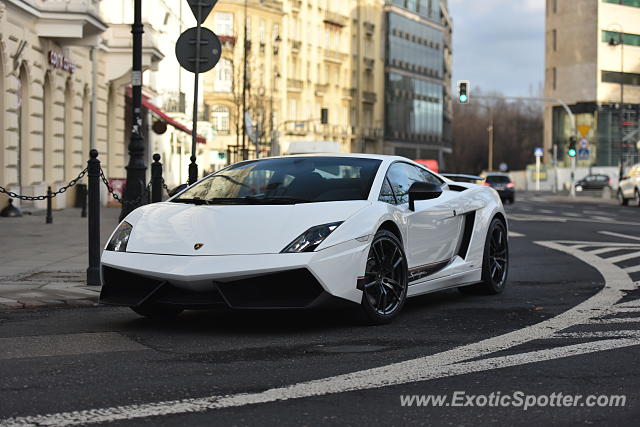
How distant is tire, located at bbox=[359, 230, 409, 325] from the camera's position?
304 inches

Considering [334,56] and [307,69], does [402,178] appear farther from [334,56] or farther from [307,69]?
[334,56]

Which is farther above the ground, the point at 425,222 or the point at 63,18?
the point at 63,18

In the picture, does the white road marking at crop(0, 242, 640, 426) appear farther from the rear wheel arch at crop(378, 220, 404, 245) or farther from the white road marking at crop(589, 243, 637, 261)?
the white road marking at crop(589, 243, 637, 261)

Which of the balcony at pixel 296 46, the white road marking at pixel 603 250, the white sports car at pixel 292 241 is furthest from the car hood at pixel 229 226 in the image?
the balcony at pixel 296 46

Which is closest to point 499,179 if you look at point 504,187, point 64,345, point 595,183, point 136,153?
point 504,187

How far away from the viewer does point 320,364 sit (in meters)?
6.12

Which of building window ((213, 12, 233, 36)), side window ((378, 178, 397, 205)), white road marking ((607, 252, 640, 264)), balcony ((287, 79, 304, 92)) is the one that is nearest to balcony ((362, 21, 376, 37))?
balcony ((287, 79, 304, 92))

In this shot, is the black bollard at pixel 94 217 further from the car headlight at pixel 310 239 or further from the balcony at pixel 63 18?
the balcony at pixel 63 18

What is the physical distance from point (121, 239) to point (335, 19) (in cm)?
8855

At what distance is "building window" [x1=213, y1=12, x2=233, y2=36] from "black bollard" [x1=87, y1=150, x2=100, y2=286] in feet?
245

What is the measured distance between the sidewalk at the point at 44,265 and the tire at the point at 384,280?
8.49ft

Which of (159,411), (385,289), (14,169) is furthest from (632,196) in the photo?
(159,411)

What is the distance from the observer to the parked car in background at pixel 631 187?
44281mm

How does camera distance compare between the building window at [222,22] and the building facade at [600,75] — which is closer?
the building window at [222,22]
